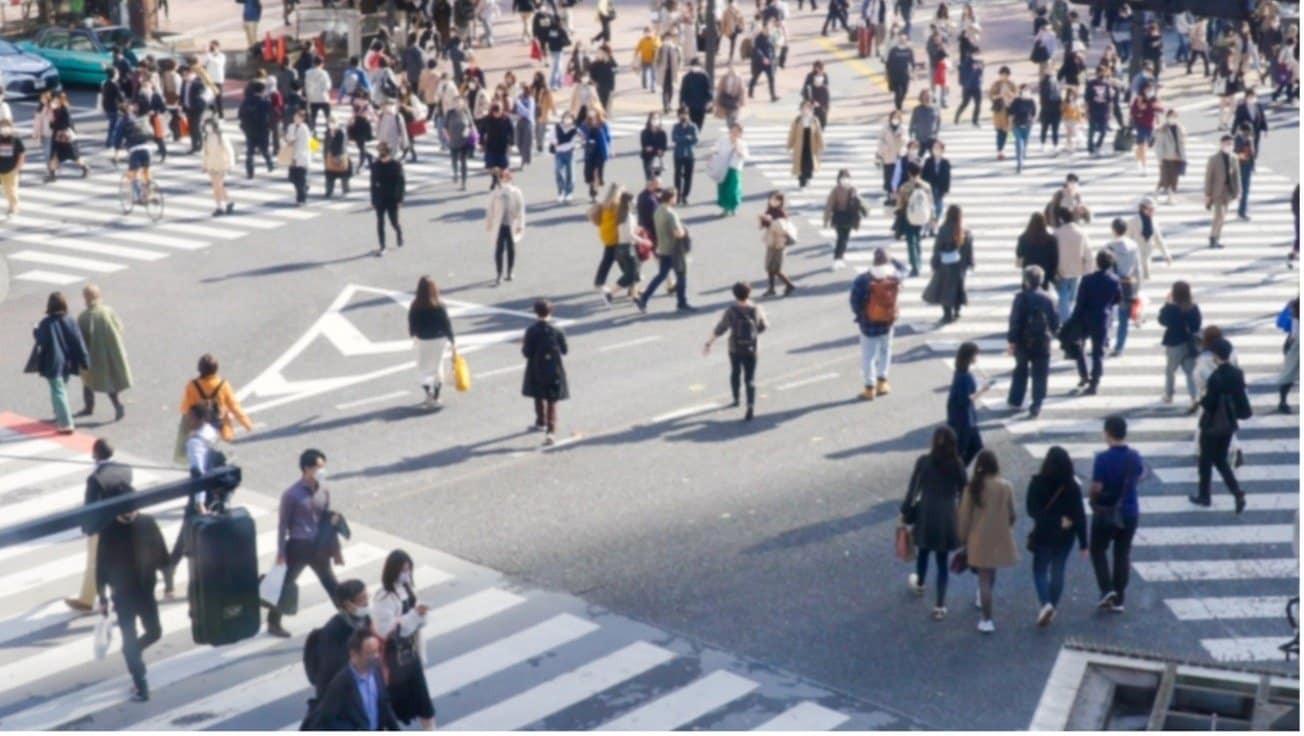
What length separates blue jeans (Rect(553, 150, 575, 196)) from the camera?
3341 centimetres

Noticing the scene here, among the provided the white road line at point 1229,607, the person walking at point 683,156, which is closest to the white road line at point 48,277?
the person walking at point 683,156

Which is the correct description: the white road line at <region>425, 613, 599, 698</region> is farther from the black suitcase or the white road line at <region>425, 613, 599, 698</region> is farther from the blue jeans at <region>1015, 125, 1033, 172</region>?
the blue jeans at <region>1015, 125, 1033, 172</region>

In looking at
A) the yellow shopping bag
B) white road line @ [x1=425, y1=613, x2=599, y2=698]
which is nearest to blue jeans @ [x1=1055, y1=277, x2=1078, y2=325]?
the yellow shopping bag

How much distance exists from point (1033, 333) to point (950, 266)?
3.60m

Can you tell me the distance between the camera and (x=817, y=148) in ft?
115

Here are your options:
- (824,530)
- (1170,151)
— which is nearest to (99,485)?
(824,530)

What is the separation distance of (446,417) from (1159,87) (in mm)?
26277

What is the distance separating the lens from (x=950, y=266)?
26.4 metres

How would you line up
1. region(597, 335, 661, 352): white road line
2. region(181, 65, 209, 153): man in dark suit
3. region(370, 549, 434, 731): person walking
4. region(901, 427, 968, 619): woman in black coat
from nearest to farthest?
1. region(370, 549, 434, 731): person walking
2. region(901, 427, 968, 619): woman in black coat
3. region(597, 335, 661, 352): white road line
4. region(181, 65, 209, 153): man in dark suit

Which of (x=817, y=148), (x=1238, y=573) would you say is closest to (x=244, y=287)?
(x=817, y=148)

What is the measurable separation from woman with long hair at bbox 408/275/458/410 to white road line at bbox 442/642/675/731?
673 centimetres

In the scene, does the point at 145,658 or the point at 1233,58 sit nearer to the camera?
the point at 145,658

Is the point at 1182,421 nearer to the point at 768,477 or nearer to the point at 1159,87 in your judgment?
the point at 768,477

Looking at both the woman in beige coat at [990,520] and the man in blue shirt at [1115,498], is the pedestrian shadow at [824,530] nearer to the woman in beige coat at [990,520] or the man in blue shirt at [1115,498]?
the woman in beige coat at [990,520]
